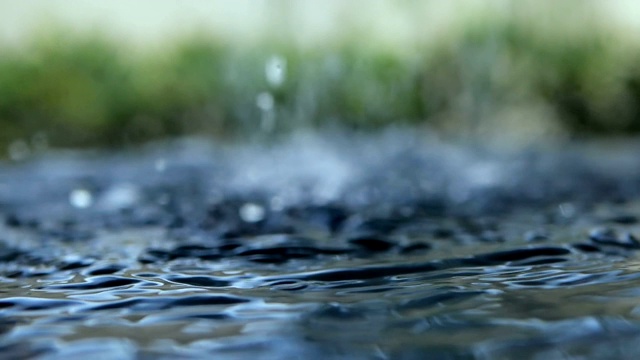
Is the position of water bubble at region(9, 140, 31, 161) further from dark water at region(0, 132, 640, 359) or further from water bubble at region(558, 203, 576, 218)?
water bubble at region(558, 203, 576, 218)

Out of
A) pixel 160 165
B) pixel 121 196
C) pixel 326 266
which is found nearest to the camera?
pixel 326 266

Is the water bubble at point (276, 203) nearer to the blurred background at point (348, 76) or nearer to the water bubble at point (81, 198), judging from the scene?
the water bubble at point (81, 198)

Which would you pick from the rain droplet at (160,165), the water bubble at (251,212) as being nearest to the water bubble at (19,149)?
the rain droplet at (160,165)

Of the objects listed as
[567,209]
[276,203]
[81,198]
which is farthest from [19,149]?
[567,209]

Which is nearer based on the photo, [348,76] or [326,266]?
[326,266]

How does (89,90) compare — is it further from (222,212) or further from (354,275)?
(354,275)

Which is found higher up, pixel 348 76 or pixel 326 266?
pixel 348 76

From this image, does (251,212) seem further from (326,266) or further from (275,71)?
(275,71)
